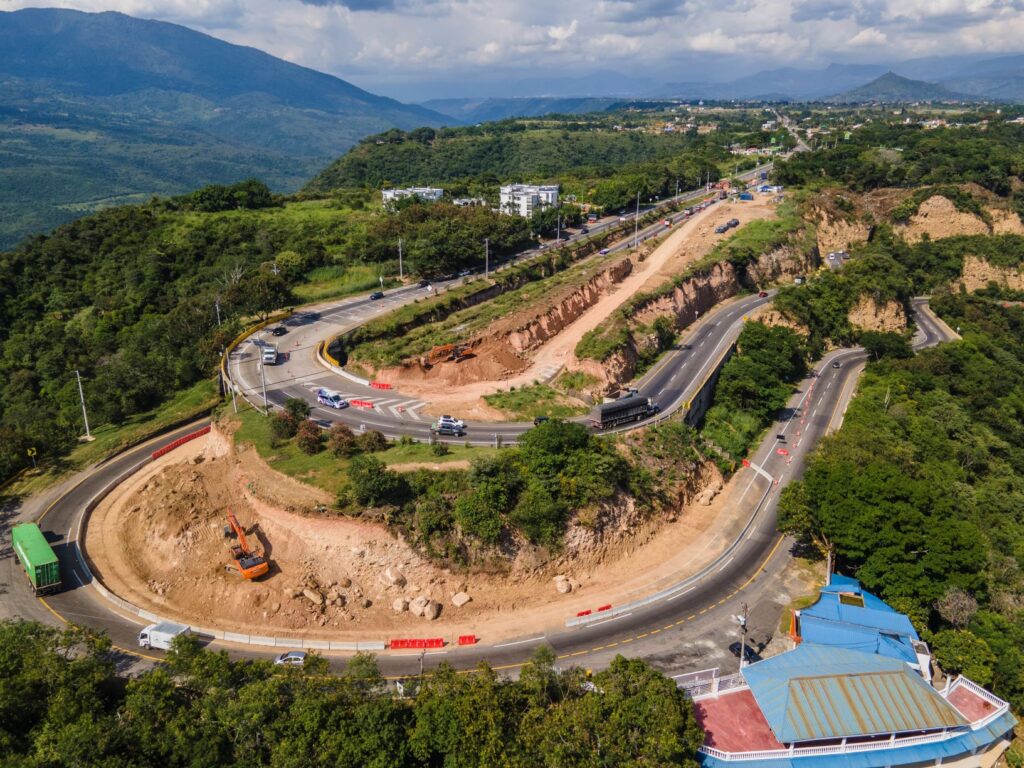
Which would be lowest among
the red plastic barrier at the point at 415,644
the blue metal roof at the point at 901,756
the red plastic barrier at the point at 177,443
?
the red plastic barrier at the point at 415,644

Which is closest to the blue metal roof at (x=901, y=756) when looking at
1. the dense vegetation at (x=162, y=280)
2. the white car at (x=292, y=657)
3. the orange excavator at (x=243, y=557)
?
the white car at (x=292, y=657)

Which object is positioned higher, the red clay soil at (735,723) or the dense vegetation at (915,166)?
the dense vegetation at (915,166)

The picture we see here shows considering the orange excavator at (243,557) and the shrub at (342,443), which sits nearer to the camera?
the orange excavator at (243,557)

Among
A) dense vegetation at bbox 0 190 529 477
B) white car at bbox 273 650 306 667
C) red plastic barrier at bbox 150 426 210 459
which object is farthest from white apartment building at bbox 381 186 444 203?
white car at bbox 273 650 306 667

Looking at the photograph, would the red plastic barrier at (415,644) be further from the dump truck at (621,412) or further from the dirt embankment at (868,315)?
the dirt embankment at (868,315)

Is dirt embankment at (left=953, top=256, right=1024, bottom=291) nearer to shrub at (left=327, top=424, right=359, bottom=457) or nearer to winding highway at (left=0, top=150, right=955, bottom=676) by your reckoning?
winding highway at (left=0, top=150, right=955, bottom=676)

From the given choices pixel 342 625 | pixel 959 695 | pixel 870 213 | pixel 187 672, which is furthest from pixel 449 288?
pixel 870 213

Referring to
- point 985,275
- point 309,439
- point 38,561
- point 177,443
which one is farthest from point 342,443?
point 985,275

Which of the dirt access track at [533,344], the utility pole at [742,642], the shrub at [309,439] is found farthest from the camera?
the dirt access track at [533,344]
